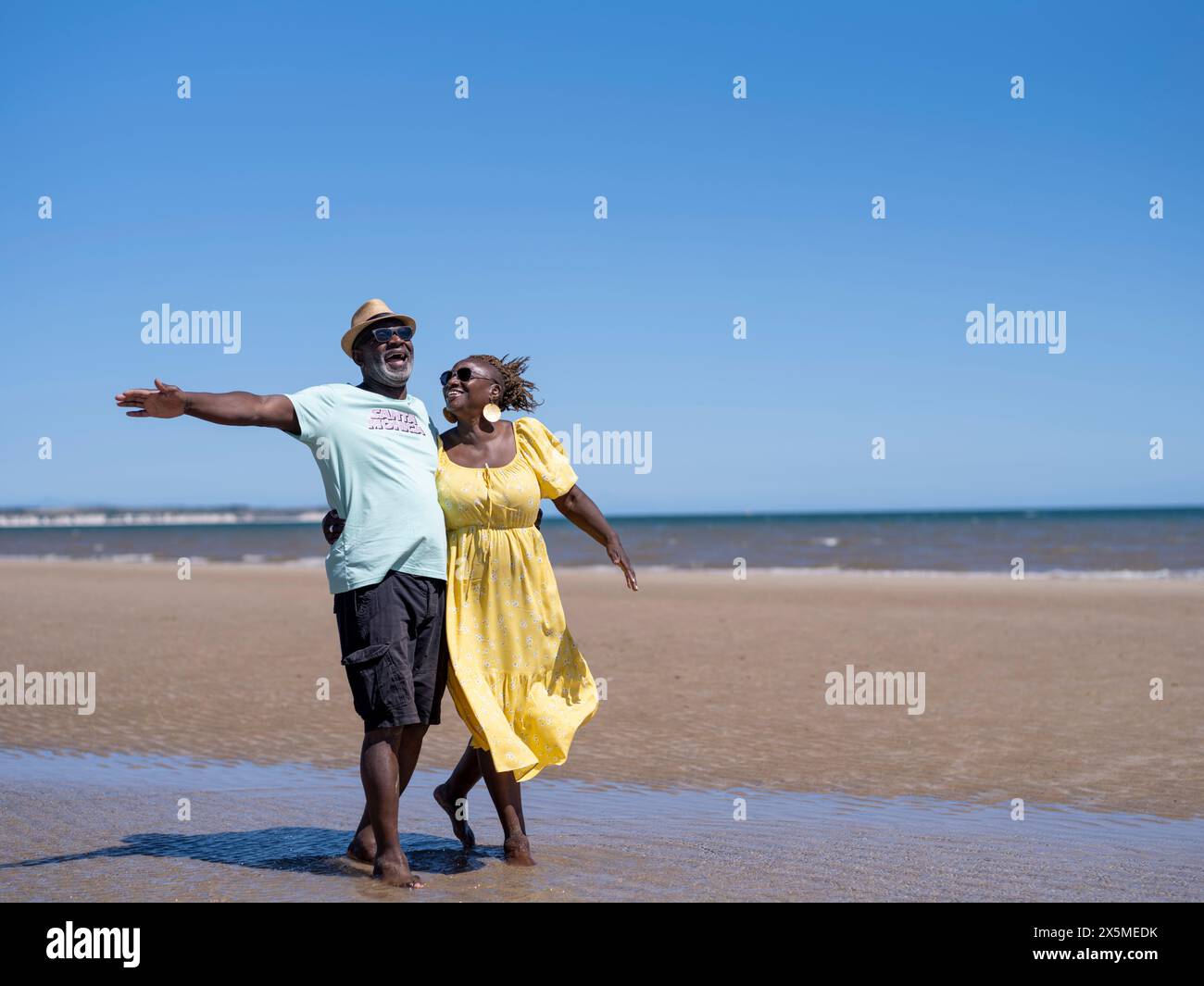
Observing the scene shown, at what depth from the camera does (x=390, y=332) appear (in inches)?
197

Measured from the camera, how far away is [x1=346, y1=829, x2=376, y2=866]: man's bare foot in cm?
498

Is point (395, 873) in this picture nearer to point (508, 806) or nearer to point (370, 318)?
point (508, 806)

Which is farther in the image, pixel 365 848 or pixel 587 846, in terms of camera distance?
pixel 587 846

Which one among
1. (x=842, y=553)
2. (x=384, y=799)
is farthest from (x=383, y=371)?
(x=842, y=553)

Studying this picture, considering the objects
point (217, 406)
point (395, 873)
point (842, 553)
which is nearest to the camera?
point (217, 406)

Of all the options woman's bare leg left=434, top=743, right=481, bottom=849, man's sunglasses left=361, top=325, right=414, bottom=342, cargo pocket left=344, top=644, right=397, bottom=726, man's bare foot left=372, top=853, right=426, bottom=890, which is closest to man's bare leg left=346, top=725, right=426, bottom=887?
man's bare foot left=372, top=853, right=426, bottom=890

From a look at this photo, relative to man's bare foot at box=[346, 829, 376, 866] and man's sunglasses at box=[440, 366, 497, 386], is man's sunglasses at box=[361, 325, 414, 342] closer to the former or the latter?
man's sunglasses at box=[440, 366, 497, 386]

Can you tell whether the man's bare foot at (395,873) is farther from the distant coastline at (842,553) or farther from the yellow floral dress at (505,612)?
the distant coastline at (842,553)

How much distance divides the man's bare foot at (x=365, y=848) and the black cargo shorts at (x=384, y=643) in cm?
53

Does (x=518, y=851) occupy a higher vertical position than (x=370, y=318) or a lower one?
lower

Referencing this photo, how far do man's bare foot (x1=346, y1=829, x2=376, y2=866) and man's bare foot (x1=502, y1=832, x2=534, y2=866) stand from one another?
0.57 metres

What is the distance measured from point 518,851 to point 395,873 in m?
0.60

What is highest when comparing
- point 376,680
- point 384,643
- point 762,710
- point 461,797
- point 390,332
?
point 390,332

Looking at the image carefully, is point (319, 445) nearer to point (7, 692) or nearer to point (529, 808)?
point (529, 808)
